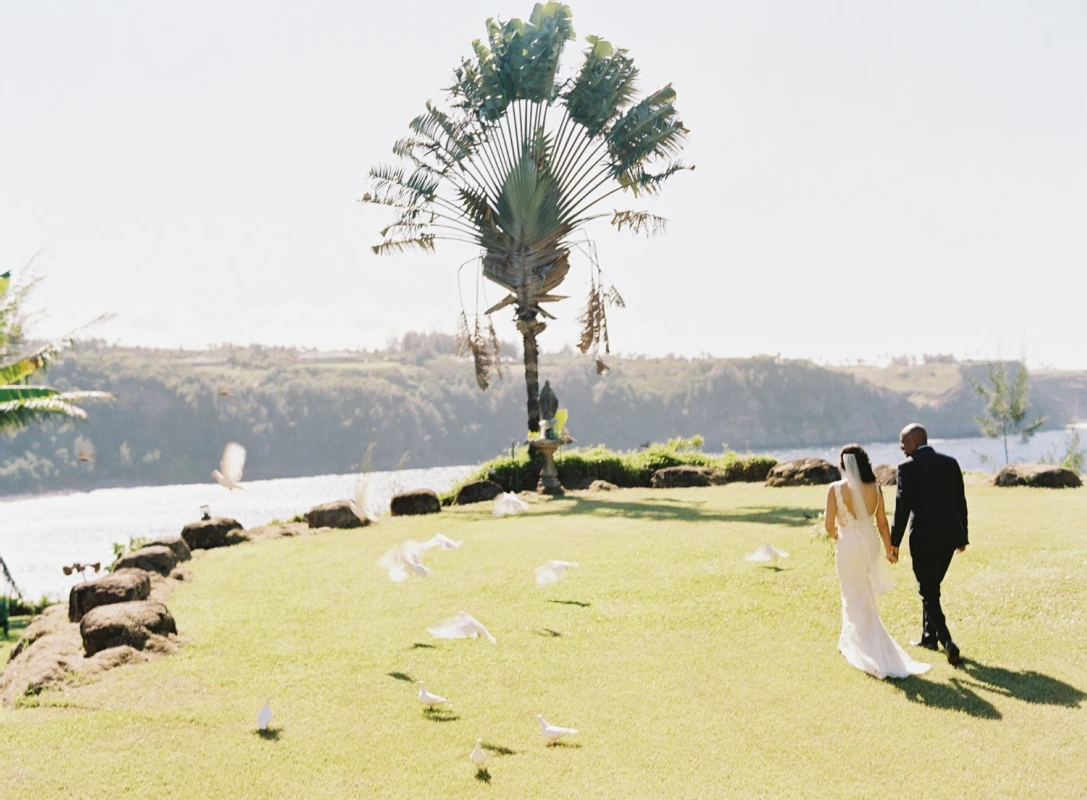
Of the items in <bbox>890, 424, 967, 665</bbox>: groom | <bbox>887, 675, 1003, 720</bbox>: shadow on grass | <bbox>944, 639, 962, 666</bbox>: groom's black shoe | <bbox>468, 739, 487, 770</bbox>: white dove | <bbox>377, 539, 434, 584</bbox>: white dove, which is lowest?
<bbox>468, 739, 487, 770</bbox>: white dove

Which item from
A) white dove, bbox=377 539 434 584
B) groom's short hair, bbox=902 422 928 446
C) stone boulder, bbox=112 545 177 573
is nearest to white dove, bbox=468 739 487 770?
white dove, bbox=377 539 434 584

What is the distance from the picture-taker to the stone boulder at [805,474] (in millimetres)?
20781

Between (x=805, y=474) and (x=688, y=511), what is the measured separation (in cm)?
512

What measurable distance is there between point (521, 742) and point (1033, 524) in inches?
391

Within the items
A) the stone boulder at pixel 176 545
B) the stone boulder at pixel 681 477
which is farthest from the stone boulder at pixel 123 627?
the stone boulder at pixel 681 477

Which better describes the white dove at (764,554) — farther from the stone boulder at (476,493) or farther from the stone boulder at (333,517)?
the stone boulder at (476,493)

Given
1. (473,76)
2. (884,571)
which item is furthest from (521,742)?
(473,76)

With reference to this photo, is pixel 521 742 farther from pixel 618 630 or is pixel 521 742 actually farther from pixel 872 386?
pixel 872 386

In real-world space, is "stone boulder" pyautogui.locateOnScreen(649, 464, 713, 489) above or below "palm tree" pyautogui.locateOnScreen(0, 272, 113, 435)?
below

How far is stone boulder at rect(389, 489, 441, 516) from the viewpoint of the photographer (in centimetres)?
1911

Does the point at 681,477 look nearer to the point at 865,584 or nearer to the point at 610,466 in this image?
the point at 610,466

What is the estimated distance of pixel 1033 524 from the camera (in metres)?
13.1

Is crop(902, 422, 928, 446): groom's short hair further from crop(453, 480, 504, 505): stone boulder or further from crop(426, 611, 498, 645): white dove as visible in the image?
crop(453, 480, 504, 505): stone boulder

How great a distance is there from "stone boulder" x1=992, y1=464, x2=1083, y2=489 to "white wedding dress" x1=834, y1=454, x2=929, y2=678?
12.6 metres
